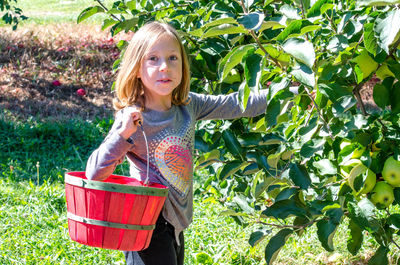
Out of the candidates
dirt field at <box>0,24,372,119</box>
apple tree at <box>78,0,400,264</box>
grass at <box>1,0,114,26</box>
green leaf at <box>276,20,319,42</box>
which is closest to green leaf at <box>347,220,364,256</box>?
apple tree at <box>78,0,400,264</box>

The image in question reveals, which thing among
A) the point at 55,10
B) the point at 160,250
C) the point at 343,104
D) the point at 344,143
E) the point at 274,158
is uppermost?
the point at 343,104

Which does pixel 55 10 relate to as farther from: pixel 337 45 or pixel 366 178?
pixel 366 178

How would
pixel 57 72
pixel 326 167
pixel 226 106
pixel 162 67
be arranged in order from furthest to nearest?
pixel 57 72 < pixel 226 106 < pixel 162 67 < pixel 326 167

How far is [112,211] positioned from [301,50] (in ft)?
2.16

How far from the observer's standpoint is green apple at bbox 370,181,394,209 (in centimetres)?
123

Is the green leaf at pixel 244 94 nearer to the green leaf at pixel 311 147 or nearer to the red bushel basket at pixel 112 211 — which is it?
the green leaf at pixel 311 147

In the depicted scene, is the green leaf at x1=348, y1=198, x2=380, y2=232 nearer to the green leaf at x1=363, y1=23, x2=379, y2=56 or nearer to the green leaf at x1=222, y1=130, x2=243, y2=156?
the green leaf at x1=363, y1=23, x2=379, y2=56

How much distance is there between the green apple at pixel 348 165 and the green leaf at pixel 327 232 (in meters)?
0.12

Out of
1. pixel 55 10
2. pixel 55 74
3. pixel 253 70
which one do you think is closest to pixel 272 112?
pixel 253 70

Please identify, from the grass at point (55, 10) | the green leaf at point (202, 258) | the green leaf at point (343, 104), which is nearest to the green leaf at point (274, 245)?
the green leaf at point (343, 104)

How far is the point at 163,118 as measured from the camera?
1692 mm

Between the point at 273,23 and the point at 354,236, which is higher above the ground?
the point at 273,23

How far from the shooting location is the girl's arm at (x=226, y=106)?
171 cm

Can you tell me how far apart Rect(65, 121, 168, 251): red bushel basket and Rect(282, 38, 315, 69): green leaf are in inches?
20.9
